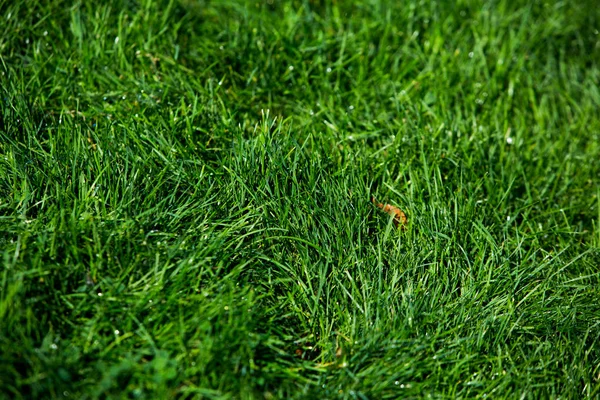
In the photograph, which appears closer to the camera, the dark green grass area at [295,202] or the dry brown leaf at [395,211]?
the dark green grass area at [295,202]

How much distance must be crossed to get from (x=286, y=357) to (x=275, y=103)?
146 centimetres

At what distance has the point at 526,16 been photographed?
398 cm

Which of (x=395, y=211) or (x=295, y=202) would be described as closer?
(x=295, y=202)

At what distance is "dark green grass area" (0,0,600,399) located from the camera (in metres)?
2.20

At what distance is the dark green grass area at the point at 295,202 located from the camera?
2201 mm

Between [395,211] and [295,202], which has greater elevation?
[295,202]

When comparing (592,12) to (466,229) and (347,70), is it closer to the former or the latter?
(347,70)

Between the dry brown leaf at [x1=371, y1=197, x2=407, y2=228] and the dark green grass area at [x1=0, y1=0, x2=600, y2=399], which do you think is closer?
the dark green grass area at [x1=0, y1=0, x2=600, y2=399]

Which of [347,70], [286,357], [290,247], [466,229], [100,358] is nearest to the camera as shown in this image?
[100,358]

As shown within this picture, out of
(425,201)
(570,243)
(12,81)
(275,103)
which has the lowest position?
(570,243)

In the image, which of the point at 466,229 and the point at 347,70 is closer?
the point at 466,229

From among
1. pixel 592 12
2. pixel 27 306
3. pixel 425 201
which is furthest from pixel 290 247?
pixel 592 12

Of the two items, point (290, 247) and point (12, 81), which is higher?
point (12, 81)

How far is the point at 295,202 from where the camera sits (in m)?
2.67
